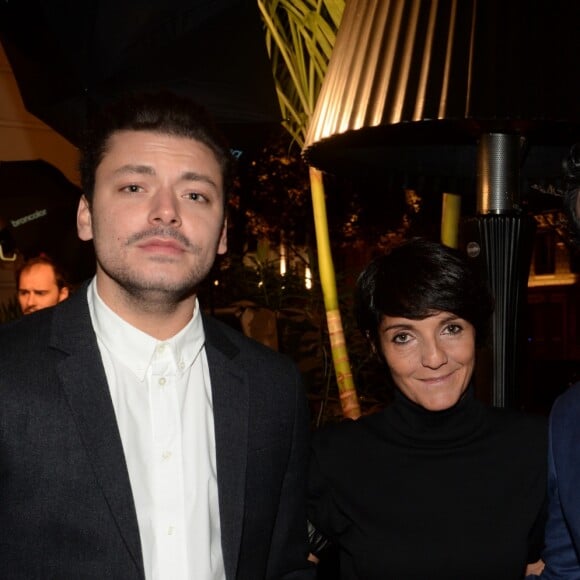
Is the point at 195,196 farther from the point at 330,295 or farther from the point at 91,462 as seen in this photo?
the point at 330,295

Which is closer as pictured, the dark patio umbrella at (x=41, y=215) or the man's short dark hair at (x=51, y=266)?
the man's short dark hair at (x=51, y=266)

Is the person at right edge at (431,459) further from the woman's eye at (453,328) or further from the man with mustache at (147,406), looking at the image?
the man with mustache at (147,406)

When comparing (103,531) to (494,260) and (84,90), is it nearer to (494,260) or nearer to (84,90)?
(494,260)

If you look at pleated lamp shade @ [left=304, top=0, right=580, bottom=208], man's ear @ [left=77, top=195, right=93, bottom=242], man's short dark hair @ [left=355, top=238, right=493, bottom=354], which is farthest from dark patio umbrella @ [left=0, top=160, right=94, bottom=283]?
pleated lamp shade @ [left=304, top=0, right=580, bottom=208]

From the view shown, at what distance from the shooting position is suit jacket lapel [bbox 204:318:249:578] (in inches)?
68.3

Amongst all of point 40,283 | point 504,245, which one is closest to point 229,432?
point 504,245

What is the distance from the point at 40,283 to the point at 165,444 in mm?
2747

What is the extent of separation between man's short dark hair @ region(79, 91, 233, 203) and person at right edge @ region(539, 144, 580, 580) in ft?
2.71

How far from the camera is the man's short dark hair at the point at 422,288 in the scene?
2111 millimetres

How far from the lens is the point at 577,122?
1.68m

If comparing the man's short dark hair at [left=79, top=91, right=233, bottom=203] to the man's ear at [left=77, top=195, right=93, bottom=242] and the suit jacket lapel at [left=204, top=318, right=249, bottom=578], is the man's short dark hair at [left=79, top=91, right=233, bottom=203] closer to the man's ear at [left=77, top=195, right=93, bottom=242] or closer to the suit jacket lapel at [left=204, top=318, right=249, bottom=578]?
the man's ear at [left=77, top=195, right=93, bottom=242]

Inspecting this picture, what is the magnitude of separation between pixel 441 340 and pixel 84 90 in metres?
1.68

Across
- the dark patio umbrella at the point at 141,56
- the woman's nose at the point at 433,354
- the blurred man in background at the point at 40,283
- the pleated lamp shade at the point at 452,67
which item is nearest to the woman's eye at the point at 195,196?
the pleated lamp shade at the point at 452,67

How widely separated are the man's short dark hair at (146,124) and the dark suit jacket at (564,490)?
0.98m
